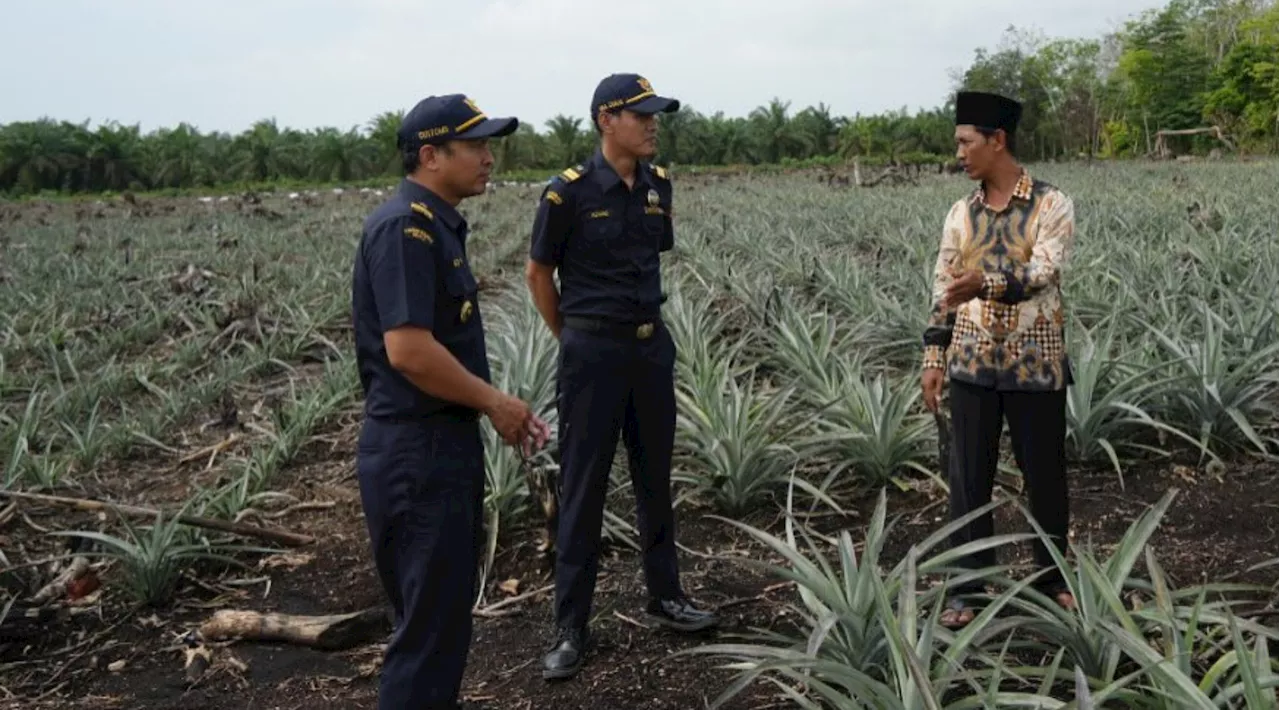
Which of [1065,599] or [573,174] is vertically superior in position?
[573,174]

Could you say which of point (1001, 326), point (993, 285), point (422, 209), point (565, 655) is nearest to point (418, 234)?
point (422, 209)

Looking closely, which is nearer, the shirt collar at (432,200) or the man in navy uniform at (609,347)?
the shirt collar at (432,200)

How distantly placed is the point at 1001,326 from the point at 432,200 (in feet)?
4.84

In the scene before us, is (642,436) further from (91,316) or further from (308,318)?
(91,316)

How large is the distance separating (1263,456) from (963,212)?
200 centimetres

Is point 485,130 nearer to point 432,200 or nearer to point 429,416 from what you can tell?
point 432,200

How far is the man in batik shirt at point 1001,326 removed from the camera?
3.05m

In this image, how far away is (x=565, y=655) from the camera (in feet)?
10.7

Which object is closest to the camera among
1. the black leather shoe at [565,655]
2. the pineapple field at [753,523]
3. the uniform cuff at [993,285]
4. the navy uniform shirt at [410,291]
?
→ the navy uniform shirt at [410,291]

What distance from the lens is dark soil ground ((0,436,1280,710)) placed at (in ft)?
10.8

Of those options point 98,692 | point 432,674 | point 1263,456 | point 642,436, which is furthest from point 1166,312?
point 98,692

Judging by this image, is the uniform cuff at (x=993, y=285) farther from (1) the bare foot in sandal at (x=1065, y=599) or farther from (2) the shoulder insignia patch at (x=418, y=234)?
(2) the shoulder insignia patch at (x=418, y=234)

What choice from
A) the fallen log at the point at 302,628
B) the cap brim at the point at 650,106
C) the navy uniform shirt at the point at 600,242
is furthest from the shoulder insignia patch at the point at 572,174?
the fallen log at the point at 302,628

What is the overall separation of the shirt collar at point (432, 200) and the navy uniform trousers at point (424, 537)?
429 millimetres
